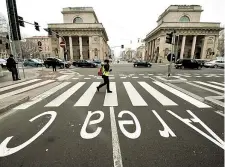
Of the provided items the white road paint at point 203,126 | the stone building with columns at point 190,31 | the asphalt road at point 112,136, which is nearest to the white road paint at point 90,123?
the asphalt road at point 112,136

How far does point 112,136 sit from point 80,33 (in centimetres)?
5584

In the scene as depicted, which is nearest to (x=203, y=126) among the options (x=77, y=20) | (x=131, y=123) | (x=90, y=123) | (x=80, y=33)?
(x=131, y=123)

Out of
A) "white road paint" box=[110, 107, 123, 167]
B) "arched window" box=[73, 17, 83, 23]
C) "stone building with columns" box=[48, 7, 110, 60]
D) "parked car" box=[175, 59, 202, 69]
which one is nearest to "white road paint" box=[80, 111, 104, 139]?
"white road paint" box=[110, 107, 123, 167]

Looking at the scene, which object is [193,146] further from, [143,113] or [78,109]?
[78,109]

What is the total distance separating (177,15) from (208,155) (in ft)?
208

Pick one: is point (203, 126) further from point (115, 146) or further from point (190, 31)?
point (190, 31)

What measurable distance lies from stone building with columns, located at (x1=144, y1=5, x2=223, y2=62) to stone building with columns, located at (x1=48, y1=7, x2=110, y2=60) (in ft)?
74.4

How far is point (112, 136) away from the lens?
3412 millimetres

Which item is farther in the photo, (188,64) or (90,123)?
(188,64)

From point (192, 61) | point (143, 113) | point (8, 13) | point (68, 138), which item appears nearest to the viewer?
point (68, 138)

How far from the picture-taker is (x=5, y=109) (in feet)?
16.7

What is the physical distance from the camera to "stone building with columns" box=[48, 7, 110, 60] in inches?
2112

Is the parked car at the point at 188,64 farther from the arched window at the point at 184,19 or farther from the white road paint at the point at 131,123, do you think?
→ the arched window at the point at 184,19

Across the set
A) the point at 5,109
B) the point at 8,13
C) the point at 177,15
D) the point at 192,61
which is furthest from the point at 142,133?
the point at 177,15
